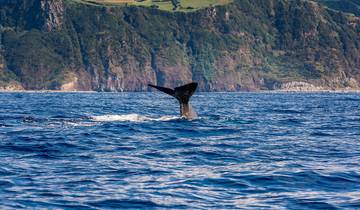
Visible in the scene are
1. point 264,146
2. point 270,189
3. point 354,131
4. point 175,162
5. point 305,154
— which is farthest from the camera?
point 354,131

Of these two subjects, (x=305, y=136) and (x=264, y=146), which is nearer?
(x=264, y=146)

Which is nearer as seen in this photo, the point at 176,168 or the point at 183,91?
the point at 176,168

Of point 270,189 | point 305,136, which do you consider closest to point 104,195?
point 270,189

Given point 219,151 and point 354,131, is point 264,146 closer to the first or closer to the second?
point 219,151

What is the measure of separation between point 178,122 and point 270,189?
865 inches

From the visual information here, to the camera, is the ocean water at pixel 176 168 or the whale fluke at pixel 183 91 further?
the whale fluke at pixel 183 91

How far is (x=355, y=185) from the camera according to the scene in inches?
837

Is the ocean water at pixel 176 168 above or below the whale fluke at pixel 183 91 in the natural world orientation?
below

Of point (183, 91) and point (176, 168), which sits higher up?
point (183, 91)

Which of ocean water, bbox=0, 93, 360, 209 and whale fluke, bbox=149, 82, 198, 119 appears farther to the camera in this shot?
whale fluke, bbox=149, 82, 198, 119

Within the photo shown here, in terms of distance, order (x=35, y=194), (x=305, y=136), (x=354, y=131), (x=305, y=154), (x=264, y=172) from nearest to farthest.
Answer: (x=35, y=194)
(x=264, y=172)
(x=305, y=154)
(x=305, y=136)
(x=354, y=131)

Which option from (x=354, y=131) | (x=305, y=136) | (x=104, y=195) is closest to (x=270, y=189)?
(x=104, y=195)

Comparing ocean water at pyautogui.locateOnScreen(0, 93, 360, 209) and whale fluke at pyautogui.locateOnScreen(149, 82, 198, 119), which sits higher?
whale fluke at pyautogui.locateOnScreen(149, 82, 198, 119)

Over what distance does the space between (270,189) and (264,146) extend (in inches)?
393
